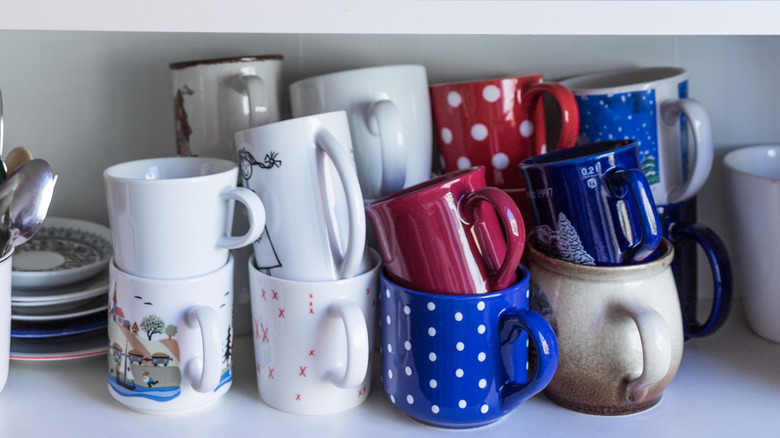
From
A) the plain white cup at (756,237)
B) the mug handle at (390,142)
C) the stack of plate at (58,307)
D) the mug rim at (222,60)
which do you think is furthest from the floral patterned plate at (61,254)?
the plain white cup at (756,237)

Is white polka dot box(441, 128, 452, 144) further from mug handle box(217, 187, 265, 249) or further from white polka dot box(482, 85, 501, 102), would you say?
mug handle box(217, 187, 265, 249)

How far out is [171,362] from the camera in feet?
2.26

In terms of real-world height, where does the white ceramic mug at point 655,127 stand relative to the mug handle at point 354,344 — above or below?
above

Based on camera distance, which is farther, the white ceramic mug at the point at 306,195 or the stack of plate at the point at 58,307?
the stack of plate at the point at 58,307

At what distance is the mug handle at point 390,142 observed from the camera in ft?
2.38

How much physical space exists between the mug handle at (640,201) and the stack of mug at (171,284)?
292 mm

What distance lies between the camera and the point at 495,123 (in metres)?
0.79

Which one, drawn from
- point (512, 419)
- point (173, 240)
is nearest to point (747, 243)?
point (512, 419)

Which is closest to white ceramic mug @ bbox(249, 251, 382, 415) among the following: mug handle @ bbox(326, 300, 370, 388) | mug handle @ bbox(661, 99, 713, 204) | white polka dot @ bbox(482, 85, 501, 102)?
mug handle @ bbox(326, 300, 370, 388)

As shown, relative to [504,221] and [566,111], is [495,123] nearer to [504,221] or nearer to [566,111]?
[566,111]

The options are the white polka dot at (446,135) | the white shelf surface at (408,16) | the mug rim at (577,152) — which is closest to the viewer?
the white shelf surface at (408,16)

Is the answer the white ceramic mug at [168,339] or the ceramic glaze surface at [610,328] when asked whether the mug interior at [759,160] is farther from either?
the white ceramic mug at [168,339]

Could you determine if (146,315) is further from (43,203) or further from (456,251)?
(456,251)

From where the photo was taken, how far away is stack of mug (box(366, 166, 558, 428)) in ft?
2.10
